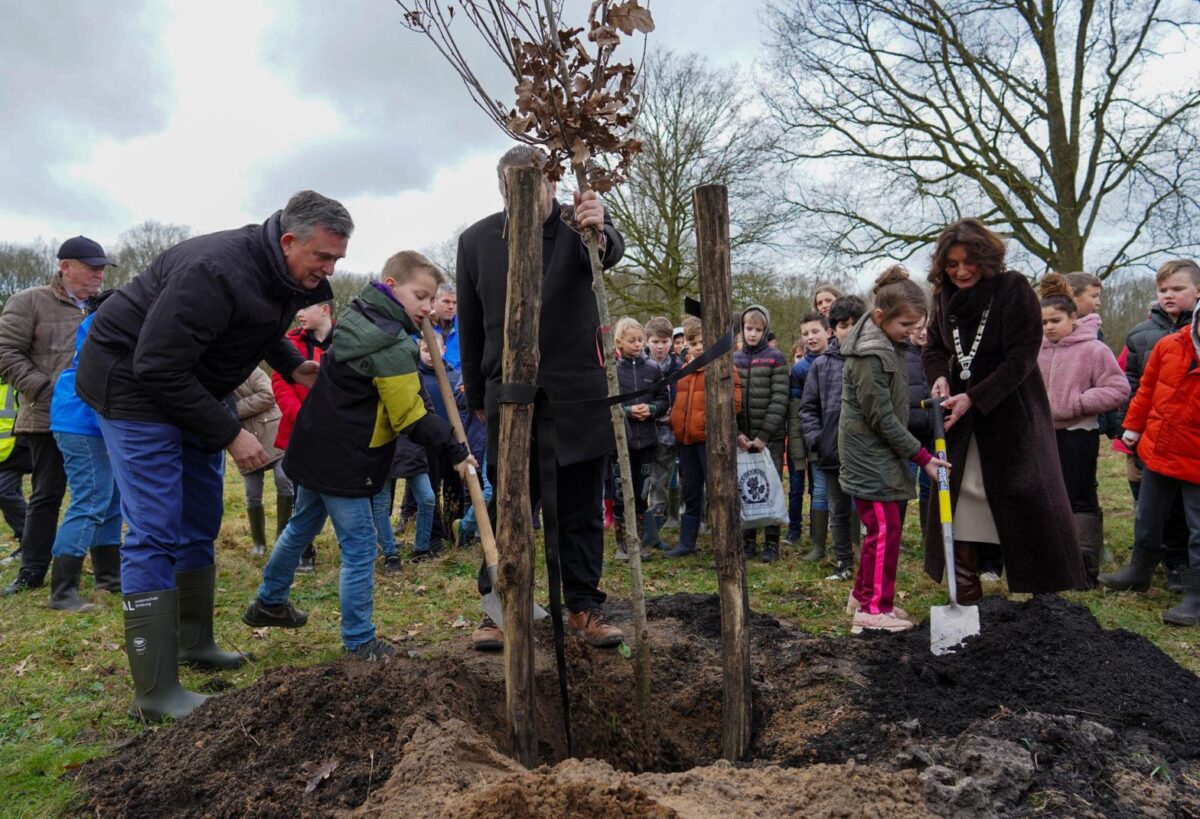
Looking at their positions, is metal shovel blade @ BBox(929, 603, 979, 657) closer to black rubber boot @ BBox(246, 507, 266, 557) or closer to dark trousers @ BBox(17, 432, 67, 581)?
black rubber boot @ BBox(246, 507, 266, 557)

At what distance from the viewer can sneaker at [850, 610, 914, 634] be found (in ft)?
15.7

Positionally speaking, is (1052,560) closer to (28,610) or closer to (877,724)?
(877,724)

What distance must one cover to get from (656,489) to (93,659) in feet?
16.2

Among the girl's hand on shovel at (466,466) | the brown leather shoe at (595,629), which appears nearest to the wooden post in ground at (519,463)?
the girl's hand on shovel at (466,466)

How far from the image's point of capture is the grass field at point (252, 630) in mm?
3398

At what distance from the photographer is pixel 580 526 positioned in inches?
163

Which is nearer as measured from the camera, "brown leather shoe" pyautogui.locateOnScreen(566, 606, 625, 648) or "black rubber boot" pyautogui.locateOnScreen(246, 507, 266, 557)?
"brown leather shoe" pyautogui.locateOnScreen(566, 606, 625, 648)

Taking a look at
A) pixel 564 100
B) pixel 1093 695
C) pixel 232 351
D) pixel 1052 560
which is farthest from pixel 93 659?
pixel 1052 560

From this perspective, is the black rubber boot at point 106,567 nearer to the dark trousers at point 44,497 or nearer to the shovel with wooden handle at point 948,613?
the dark trousers at point 44,497

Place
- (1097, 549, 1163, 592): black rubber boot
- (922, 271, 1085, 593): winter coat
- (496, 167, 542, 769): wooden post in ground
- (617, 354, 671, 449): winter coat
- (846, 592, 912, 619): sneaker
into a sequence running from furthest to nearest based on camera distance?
1. (617, 354, 671, 449): winter coat
2. (1097, 549, 1163, 592): black rubber boot
3. (846, 592, 912, 619): sneaker
4. (922, 271, 1085, 593): winter coat
5. (496, 167, 542, 769): wooden post in ground

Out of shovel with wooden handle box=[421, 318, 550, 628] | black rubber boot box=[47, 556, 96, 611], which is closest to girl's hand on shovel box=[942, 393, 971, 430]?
shovel with wooden handle box=[421, 318, 550, 628]

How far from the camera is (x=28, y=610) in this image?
540cm

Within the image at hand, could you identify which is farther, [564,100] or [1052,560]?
[1052,560]

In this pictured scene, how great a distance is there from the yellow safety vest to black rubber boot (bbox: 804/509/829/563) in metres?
Result: 6.31
